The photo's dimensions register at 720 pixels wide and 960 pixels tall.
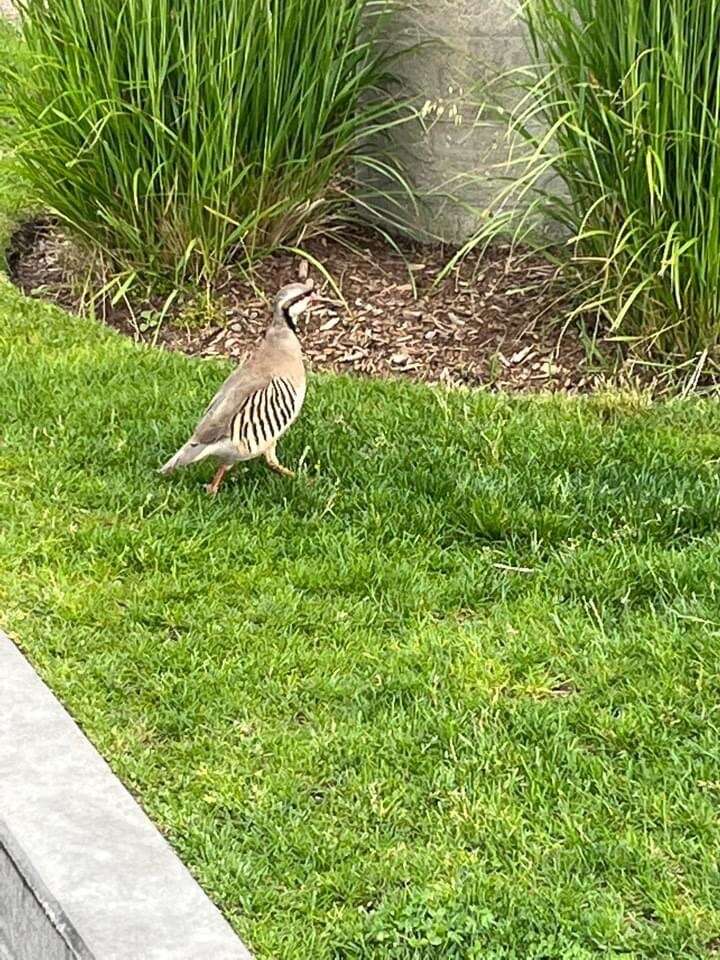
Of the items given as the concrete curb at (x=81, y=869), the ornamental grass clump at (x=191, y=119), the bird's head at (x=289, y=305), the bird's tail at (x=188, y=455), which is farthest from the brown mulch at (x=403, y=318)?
the concrete curb at (x=81, y=869)

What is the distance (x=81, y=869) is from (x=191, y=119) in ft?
12.4

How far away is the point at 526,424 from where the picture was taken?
5238mm

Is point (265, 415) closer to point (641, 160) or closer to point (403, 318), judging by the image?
point (641, 160)

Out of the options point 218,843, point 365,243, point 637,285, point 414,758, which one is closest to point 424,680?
point 414,758

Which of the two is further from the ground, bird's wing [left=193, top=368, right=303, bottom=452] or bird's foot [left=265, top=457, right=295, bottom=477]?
bird's wing [left=193, top=368, right=303, bottom=452]

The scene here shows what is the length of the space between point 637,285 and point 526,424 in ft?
2.87

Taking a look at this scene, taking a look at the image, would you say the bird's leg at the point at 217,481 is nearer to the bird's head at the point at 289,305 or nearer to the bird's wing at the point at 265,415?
the bird's wing at the point at 265,415

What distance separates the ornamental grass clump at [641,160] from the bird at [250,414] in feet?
4.07

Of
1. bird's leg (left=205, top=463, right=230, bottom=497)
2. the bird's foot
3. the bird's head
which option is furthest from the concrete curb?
the bird's head

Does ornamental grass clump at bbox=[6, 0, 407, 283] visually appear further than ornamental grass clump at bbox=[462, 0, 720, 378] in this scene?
Yes

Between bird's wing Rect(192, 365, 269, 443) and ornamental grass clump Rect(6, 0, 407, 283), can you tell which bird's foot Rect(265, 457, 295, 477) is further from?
ornamental grass clump Rect(6, 0, 407, 283)

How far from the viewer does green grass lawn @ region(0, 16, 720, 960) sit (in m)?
3.15

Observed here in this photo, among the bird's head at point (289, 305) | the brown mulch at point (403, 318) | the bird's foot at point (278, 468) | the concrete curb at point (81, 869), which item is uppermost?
the bird's head at point (289, 305)

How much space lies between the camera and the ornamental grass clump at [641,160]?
541cm
